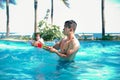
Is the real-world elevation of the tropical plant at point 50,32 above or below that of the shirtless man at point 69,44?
above

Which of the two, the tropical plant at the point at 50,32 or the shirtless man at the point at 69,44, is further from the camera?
the tropical plant at the point at 50,32

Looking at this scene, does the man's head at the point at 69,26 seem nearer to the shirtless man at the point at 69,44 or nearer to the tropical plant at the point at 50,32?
the shirtless man at the point at 69,44

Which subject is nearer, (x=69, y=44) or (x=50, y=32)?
(x=69, y=44)

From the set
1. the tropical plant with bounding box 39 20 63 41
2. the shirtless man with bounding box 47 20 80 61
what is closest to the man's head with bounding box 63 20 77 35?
the shirtless man with bounding box 47 20 80 61

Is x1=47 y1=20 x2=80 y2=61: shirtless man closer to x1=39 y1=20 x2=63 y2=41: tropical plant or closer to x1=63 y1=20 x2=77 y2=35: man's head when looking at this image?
x1=63 y1=20 x2=77 y2=35: man's head

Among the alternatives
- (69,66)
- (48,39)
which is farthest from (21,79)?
(48,39)

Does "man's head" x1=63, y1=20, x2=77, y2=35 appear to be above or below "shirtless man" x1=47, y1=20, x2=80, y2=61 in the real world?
above

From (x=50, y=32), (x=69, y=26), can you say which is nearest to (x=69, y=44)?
(x=69, y=26)

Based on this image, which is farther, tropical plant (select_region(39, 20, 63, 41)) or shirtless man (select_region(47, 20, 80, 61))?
tropical plant (select_region(39, 20, 63, 41))

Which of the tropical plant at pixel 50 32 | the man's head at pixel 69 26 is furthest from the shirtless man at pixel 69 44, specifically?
the tropical plant at pixel 50 32

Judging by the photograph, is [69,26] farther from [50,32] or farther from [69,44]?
[50,32]

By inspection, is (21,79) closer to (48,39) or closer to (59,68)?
(59,68)

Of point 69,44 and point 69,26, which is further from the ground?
point 69,26

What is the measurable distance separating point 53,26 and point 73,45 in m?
18.9
